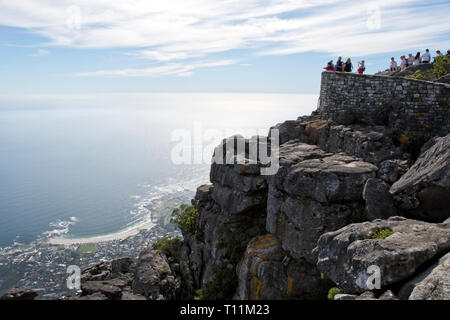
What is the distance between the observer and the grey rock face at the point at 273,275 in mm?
19484

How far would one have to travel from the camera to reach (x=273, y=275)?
69.6ft

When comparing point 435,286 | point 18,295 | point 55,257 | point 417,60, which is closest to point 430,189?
point 435,286

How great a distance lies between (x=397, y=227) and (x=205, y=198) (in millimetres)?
23617

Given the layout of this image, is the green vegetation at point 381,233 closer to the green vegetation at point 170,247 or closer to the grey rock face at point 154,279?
the grey rock face at point 154,279

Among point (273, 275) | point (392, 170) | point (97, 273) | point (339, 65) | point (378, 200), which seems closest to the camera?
point (378, 200)

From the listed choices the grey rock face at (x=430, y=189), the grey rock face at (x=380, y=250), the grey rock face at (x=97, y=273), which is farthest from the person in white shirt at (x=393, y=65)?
the grey rock face at (x=97, y=273)

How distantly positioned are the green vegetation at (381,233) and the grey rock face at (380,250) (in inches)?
4.0

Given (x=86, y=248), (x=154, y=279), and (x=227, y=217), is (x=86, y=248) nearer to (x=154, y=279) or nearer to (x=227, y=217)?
(x=154, y=279)

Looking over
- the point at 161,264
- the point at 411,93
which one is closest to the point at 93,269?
the point at 161,264

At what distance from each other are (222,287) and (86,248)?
97.8 meters

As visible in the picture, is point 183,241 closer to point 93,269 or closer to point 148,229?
point 93,269

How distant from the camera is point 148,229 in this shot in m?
121

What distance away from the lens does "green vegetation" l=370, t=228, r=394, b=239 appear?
36.8 feet

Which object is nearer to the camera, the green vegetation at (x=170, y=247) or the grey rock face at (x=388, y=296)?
the grey rock face at (x=388, y=296)
